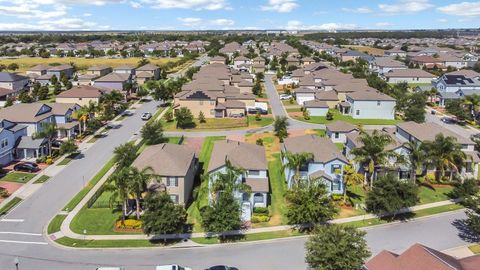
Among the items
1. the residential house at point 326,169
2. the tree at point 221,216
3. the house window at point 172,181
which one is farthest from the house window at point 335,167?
the house window at point 172,181

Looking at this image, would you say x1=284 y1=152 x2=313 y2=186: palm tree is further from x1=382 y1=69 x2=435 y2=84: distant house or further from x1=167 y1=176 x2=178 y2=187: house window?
x1=382 y1=69 x2=435 y2=84: distant house

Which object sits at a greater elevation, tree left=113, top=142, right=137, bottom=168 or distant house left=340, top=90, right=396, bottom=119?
distant house left=340, top=90, right=396, bottom=119

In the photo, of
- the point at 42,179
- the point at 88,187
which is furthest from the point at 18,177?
the point at 88,187

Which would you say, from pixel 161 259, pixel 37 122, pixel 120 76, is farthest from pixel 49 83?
pixel 161 259

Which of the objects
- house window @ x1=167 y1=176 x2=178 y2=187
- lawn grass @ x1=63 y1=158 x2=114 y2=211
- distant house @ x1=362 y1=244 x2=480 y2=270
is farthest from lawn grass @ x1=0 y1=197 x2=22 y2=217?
distant house @ x1=362 y1=244 x2=480 y2=270

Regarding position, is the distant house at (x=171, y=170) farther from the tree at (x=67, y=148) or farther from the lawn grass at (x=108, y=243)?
the tree at (x=67, y=148)

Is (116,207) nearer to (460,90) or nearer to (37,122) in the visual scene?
(37,122)

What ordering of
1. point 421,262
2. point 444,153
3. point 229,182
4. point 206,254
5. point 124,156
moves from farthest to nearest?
1. point 124,156
2. point 444,153
3. point 229,182
4. point 206,254
5. point 421,262

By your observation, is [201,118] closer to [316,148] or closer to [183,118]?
[183,118]
